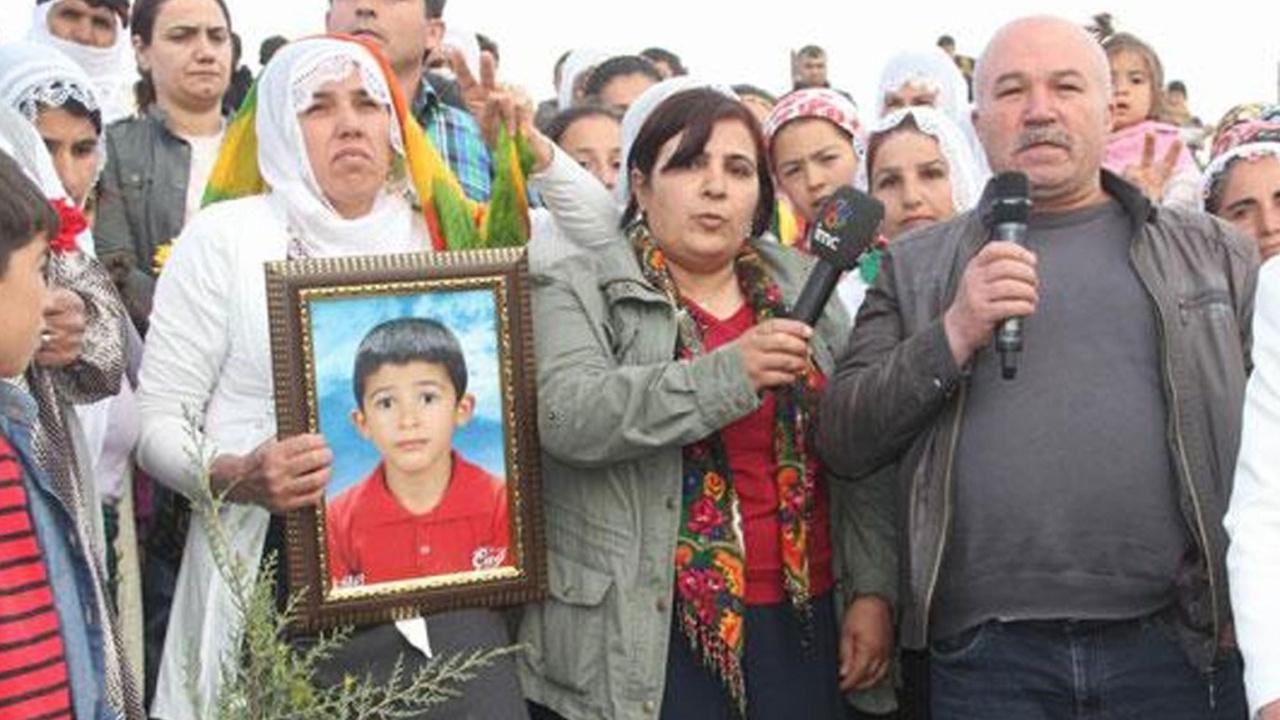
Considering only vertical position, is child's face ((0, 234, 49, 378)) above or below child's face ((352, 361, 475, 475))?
above

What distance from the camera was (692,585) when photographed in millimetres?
3707

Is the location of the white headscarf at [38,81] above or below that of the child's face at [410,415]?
above

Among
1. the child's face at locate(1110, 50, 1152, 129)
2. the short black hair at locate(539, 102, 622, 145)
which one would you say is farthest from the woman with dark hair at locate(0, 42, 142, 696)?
the child's face at locate(1110, 50, 1152, 129)

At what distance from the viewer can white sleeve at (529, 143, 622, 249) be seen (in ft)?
14.3

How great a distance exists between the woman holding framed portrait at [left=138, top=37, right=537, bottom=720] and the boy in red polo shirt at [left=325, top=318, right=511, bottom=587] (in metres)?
0.11

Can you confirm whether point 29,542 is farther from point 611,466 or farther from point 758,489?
point 758,489

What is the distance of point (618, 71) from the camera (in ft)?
22.6

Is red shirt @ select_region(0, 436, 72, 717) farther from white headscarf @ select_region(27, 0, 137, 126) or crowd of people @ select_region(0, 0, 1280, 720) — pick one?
A: white headscarf @ select_region(27, 0, 137, 126)

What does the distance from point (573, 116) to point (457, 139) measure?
2.01 ft

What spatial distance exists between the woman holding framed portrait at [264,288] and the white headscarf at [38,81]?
1.64 ft

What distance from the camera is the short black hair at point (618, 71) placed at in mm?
6879

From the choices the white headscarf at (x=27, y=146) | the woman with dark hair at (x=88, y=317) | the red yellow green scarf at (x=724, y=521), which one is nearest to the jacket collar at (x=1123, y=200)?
the red yellow green scarf at (x=724, y=521)

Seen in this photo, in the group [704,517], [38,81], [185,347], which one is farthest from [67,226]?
[704,517]

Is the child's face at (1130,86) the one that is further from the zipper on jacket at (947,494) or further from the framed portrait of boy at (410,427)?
the framed portrait of boy at (410,427)
